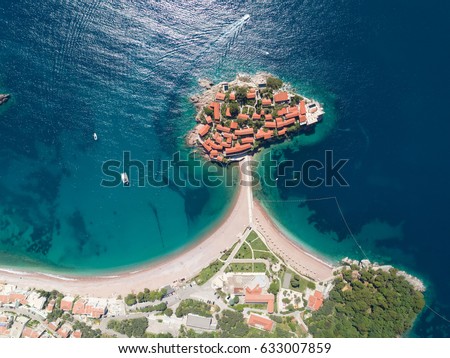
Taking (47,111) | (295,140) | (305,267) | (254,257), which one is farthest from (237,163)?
(47,111)

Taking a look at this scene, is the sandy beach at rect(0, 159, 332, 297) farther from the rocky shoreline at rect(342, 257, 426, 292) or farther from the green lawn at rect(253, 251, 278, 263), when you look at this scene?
the rocky shoreline at rect(342, 257, 426, 292)

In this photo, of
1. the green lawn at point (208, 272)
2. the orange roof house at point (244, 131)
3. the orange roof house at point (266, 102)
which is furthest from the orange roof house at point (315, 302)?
the orange roof house at point (266, 102)

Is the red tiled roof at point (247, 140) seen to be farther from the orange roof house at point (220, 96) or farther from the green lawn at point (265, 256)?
the green lawn at point (265, 256)

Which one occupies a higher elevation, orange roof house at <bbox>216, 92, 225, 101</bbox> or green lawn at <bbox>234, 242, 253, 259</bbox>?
orange roof house at <bbox>216, 92, 225, 101</bbox>

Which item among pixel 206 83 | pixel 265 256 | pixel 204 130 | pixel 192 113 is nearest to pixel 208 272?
pixel 265 256

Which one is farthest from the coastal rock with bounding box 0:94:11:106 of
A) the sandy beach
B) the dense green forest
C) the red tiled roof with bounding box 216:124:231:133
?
the dense green forest

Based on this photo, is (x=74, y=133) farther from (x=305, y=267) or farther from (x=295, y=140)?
(x=305, y=267)

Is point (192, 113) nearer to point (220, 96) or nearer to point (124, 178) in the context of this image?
point (220, 96)

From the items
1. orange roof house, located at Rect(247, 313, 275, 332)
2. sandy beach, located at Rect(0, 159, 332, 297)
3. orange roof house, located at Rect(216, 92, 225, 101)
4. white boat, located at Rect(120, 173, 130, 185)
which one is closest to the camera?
orange roof house, located at Rect(247, 313, 275, 332)
